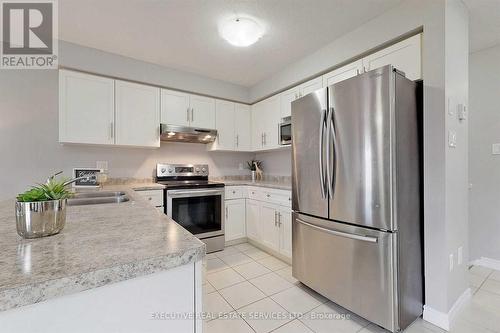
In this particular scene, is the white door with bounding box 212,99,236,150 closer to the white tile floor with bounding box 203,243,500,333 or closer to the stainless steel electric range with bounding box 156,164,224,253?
the stainless steel electric range with bounding box 156,164,224,253

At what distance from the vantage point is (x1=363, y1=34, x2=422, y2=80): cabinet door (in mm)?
1745

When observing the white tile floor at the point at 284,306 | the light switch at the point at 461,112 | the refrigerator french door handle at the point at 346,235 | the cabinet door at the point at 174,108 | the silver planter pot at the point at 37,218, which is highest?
the cabinet door at the point at 174,108

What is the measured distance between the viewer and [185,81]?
123 inches

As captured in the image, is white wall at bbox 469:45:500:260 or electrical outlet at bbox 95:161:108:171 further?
electrical outlet at bbox 95:161:108:171

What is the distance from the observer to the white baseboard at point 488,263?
2.38m

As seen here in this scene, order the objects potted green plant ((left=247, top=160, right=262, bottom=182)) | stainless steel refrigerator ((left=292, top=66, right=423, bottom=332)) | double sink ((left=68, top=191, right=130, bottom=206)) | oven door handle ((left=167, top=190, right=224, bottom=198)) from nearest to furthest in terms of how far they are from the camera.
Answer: stainless steel refrigerator ((left=292, top=66, right=423, bottom=332)), double sink ((left=68, top=191, right=130, bottom=206)), oven door handle ((left=167, top=190, right=224, bottom=198)), potted green plant ((left=247, top=160, right=262, bottom=182))

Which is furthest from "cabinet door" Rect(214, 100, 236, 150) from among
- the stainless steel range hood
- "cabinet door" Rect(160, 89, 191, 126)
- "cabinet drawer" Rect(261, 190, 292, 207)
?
"cabinet drawer" Rect(261, 190, 292, 207)

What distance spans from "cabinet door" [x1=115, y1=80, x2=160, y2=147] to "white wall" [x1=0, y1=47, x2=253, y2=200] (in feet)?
0.53

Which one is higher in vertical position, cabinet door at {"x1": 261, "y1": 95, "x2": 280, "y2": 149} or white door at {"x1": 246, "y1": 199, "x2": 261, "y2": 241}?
cabinet door at {"x1": 261, "y1": 95, "x2": 280, "y2": 149}

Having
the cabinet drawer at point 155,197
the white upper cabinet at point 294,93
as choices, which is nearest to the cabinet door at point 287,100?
the white upper cabinet at point 294,93

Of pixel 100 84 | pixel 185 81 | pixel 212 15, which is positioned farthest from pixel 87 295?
pixel 185 81

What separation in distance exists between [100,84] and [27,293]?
2737 millimetres

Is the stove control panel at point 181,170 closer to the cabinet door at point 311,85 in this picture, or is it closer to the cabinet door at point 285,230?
the cabinet door at point 285,230

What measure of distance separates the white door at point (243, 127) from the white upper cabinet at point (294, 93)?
755 mm
